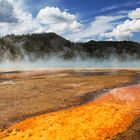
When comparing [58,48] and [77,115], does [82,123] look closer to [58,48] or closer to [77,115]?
[77,115]

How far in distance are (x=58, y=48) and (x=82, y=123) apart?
78.4m

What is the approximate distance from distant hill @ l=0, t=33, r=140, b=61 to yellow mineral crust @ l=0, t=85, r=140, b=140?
61.4 metres

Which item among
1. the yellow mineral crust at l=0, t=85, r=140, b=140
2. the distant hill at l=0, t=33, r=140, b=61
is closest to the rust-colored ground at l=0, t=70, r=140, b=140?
the yellow mineral crust at l=0, t=85, r=140, b=140

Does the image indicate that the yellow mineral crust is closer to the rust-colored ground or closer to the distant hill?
the rust-colored ground

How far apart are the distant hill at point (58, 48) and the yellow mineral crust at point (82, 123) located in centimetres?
6141

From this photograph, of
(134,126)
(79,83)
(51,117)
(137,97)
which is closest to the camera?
(134,126)

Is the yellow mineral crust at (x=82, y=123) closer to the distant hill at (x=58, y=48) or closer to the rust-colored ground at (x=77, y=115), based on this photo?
the rust-colored ground at (x=77, y=115)

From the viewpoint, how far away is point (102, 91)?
18438 mm

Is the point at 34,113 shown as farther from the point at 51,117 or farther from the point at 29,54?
the point at 29,54

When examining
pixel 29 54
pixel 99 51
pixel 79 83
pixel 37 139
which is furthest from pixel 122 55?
pixel 37 139

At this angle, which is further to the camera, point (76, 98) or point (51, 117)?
point (76, 98)

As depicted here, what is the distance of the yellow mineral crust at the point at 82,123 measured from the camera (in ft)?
36.6

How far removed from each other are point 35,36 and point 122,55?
24.1 meters

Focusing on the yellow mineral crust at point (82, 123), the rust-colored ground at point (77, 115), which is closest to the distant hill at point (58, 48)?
the rust-colored ground at point (77, 115)
